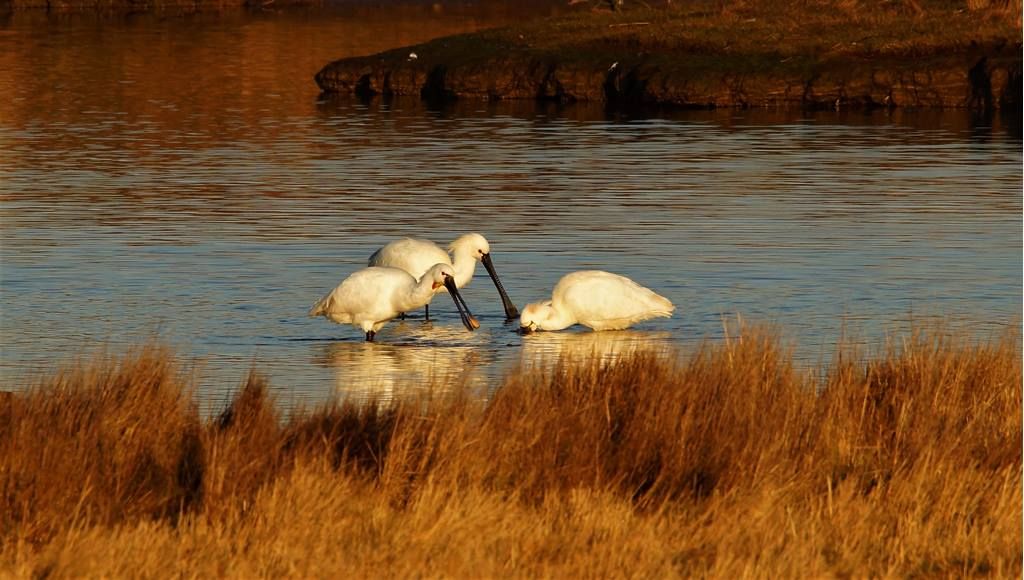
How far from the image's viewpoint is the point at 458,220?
70.6 feet

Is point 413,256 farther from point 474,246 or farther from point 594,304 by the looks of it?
point 594,304

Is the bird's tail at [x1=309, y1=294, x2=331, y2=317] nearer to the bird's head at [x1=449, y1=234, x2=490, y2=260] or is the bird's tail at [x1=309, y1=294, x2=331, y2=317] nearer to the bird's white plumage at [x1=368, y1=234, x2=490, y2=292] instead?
the bird's white plumage at [x1=368, y1=234, x2=490, y2=292]

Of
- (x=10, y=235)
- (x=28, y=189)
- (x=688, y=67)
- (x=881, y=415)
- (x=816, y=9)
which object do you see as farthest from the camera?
(x=816, y=9)

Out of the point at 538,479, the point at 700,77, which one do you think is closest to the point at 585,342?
the point at 538,479

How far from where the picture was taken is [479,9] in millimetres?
70562

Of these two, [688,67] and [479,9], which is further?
[479,9]

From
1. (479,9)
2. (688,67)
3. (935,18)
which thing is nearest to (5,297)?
(688,67)

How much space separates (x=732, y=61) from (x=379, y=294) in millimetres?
25487

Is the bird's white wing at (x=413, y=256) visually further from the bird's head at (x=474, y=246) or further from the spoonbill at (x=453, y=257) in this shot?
the bird's head at (x=474, y=246)

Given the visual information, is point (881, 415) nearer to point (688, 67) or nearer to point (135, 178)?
point (135, 178)

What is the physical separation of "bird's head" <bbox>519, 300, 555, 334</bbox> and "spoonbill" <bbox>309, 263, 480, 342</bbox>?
0.59 m

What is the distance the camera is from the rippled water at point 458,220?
13867mm

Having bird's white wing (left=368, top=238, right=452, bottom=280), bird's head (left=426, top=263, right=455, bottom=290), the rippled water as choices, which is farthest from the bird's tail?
bird's white wing (left=368, top=238, right=452, bottom=280)

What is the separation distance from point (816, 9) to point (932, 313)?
29.4 meters
